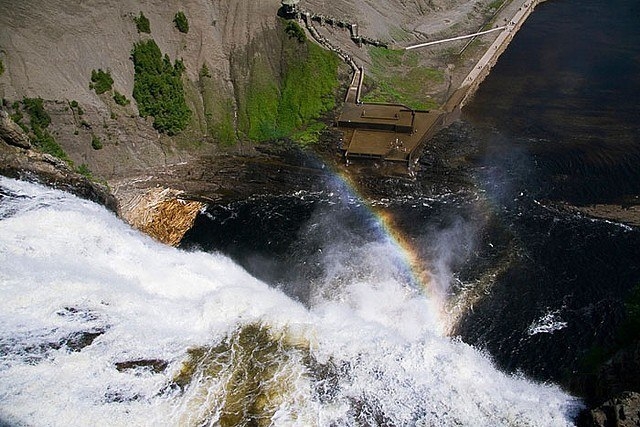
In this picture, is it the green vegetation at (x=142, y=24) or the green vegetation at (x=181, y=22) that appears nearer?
the green vegetation at (x=142, y=24)

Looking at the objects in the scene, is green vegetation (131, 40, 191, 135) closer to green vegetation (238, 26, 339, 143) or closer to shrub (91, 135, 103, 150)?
shrub (91, 135, 103, 150)

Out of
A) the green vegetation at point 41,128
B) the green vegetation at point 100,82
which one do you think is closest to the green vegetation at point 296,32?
the green vegetation at point 100,82

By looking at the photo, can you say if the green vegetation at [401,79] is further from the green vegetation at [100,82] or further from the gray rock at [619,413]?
the gray rock at [619,413]

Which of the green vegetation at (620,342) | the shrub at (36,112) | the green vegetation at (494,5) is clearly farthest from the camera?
the green vegetation at (494,5)

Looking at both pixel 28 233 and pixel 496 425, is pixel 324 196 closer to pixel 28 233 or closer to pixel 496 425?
pixel 28 233

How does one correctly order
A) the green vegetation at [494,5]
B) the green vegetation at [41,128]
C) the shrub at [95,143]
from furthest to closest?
1. the green vegetation at [494,5]
2. the shrub at [95,143]
3. the green vegetation at [41,128]
